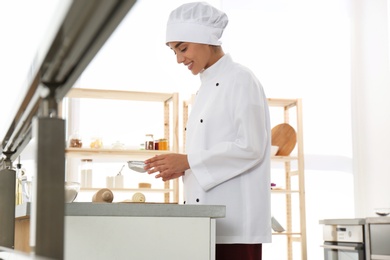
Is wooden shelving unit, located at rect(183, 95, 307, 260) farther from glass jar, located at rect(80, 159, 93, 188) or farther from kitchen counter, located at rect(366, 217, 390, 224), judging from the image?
kitchen counter, located at rect(366, 217, 390, 224)

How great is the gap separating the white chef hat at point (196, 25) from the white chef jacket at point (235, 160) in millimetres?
196

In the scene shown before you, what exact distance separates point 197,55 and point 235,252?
0.80 meters

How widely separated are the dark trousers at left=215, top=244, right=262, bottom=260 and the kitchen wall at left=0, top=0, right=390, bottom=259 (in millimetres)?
3761

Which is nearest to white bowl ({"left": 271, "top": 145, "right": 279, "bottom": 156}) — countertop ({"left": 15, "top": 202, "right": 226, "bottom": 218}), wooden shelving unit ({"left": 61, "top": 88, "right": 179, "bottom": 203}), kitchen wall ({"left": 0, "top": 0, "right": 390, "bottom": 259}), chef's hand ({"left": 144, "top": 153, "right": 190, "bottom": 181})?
kitchen wall ({"left": 0, "top": 0, "right": 390, "bottom": 259})

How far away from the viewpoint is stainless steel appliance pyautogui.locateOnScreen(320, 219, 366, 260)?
16.5ft

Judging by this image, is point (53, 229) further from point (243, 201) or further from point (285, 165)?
point (285, 165)

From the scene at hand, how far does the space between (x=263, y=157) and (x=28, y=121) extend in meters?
1.68

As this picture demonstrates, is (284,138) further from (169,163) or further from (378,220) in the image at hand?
(169,163)

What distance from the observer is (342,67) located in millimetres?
6703

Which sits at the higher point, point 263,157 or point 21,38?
point 21,38

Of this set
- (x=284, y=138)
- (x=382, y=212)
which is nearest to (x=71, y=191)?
(x=382, y=212)

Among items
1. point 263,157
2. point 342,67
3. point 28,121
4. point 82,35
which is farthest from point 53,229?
point 342,67

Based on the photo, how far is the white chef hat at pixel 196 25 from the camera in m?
2.69

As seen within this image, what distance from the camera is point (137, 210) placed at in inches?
77.5
